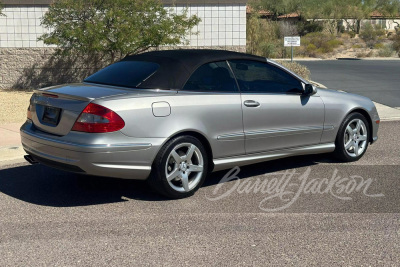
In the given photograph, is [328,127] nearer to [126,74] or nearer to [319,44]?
[126,74]

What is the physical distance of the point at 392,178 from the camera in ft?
25.7

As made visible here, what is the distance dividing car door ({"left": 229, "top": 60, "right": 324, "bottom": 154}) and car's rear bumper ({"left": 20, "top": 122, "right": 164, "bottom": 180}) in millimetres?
1418

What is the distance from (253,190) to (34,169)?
3.10 meters

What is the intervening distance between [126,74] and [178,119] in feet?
3.44

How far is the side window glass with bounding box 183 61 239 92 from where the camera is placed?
280 inches

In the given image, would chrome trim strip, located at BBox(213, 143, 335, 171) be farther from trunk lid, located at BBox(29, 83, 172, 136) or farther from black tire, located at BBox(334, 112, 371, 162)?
trunk lid, located at BBox(29, 83, 172, 136)

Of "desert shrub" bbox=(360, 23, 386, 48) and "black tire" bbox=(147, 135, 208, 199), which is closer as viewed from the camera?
"black tire" bbox=(147, 135, 208, 199)

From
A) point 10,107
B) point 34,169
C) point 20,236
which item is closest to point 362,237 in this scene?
point 20,236

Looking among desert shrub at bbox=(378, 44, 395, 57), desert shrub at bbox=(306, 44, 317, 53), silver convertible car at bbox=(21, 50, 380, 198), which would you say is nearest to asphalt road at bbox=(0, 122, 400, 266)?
silver convertible car at bbox=(21, 50, 380, 198)

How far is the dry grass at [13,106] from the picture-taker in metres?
12.5

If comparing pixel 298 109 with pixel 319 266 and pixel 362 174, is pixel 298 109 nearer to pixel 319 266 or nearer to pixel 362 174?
pixel 362 174

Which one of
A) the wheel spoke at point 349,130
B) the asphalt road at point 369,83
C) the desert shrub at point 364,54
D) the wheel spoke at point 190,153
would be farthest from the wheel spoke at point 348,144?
the desert shrub at point 364,54

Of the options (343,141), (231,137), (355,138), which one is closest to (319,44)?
(355,138)

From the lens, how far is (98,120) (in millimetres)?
6289
